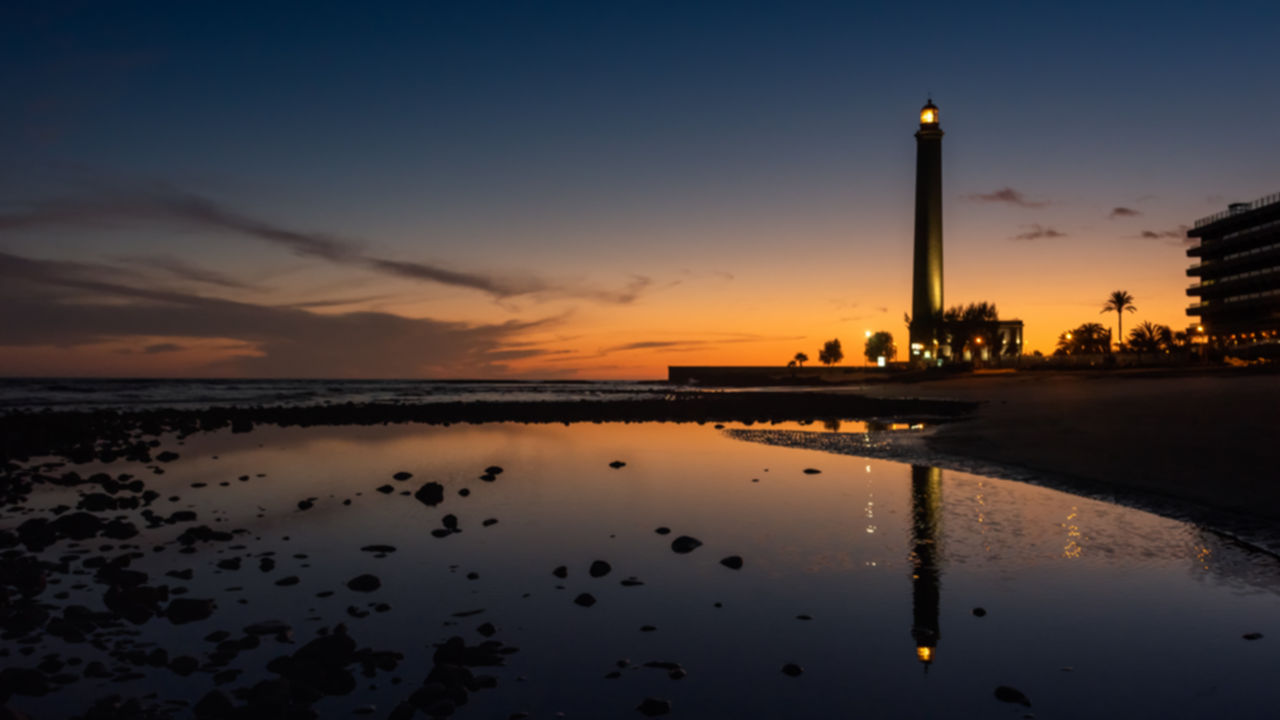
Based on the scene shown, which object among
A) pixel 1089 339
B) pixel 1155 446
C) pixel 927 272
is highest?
pixel 927 272

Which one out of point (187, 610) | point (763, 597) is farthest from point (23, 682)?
point (763, 597)

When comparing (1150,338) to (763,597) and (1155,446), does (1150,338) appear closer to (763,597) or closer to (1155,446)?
(1155,446)

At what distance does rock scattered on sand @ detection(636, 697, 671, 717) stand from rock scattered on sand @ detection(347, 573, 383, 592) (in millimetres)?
4735

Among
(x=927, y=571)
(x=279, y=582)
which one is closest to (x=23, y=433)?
(x=279, y=582)

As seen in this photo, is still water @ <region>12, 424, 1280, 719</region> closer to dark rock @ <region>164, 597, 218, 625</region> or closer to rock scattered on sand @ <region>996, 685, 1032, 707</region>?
rock scattered on sand @ <region>996, 685, 1032, 707</region>

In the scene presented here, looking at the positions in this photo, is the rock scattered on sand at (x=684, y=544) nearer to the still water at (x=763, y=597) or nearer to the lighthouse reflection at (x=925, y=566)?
the still water at (x=763, y=597)

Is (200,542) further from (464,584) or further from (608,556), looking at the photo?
(608,556)

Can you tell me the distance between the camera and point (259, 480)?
1847 cm

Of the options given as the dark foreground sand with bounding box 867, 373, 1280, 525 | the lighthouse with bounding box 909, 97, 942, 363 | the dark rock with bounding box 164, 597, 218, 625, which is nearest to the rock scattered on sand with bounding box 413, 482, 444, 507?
the dark rock with bounding box 164, 597, 218, 625

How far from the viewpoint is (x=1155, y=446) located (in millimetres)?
19203

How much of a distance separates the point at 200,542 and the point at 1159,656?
13.0 meters

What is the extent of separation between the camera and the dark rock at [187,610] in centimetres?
794

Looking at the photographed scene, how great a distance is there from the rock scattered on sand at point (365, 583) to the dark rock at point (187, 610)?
1.56m

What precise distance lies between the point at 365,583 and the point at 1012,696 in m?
7.35
